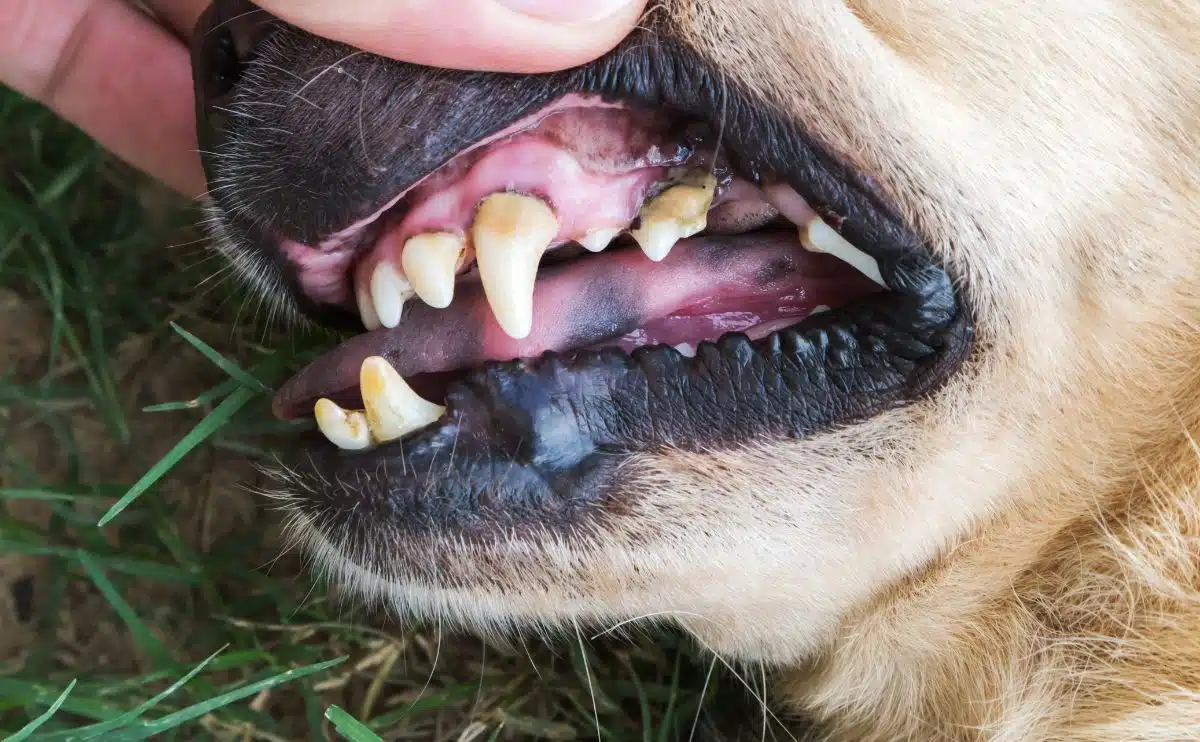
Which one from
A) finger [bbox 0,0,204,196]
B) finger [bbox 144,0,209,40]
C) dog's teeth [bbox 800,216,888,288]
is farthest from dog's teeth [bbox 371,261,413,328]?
finger [bbox 144,0,209,40]

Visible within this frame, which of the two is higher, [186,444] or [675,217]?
[675,217]

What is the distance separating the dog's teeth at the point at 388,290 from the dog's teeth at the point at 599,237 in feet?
0.80

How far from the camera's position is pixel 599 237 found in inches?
53.2

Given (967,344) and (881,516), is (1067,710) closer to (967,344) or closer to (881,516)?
(881,516)

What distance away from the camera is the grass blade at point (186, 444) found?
1.67 meters

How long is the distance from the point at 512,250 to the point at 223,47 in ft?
1.58

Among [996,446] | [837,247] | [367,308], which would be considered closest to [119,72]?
[367,308]

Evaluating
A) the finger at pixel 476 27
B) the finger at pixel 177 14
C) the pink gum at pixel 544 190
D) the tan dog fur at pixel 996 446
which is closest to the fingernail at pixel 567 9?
the finger at pixel 476 27

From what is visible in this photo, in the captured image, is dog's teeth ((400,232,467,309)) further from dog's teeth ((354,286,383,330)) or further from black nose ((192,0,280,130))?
black nose ((192,0,280,130))

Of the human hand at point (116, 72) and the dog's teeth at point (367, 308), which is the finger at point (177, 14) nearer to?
the human hand at point (116, 72)

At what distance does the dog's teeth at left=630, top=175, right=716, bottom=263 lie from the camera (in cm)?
130

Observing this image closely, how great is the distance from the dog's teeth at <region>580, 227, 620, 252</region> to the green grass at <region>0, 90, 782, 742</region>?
0.78m

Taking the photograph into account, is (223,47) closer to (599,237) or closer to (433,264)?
(433,264)

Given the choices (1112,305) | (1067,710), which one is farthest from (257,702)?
(1112,305)
